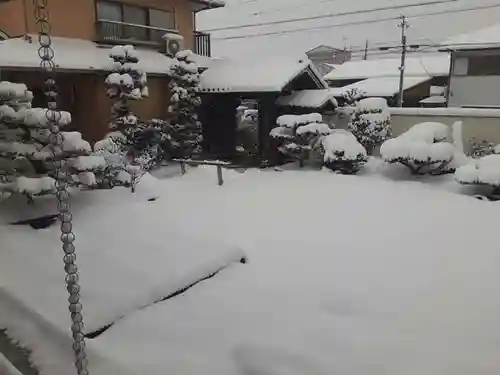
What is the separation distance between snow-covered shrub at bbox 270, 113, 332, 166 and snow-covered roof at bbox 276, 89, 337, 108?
0.42m

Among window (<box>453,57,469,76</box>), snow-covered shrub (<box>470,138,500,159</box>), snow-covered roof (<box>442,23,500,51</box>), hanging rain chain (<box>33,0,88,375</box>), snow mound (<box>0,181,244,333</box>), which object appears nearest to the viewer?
hanging rain chain (<box>33,0,88,375</box>)

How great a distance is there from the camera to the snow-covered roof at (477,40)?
11070 mm

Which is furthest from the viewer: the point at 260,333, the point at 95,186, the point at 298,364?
the point at 95,186

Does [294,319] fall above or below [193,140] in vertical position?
below

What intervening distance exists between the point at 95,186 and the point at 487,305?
5282 millimetres

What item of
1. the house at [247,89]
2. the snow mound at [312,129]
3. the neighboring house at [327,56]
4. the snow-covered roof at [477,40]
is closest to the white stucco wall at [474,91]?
the snow-covered roof at [477,40]

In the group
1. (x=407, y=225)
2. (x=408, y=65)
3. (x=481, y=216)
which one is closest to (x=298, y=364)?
(x=407, y=225)

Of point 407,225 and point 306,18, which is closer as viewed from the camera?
point 407,225

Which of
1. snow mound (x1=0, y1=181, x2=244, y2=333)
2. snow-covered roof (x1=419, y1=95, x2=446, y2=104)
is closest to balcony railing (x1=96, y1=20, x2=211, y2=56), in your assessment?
snow mound (x1=0, y1=181, x2=244, y2=333)

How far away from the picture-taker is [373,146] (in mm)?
9469

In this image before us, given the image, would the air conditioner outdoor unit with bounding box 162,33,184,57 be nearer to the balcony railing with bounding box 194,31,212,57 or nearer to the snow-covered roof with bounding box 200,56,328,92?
the snow-covered roof with bounding box 200,56,328,92

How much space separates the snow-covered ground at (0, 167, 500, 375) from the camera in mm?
2646

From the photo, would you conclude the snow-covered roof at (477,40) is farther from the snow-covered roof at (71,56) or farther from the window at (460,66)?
the snow-covered roof at (71,56)

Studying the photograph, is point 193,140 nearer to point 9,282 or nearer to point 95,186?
point 95,186
